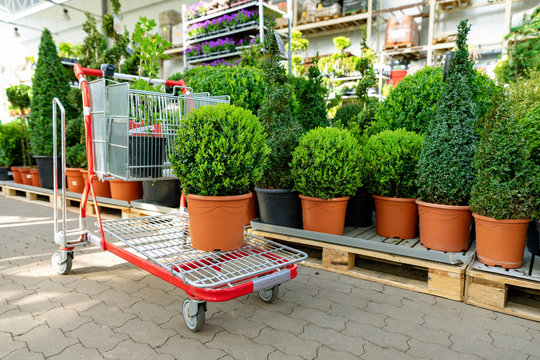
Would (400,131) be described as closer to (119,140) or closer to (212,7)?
(119,140)

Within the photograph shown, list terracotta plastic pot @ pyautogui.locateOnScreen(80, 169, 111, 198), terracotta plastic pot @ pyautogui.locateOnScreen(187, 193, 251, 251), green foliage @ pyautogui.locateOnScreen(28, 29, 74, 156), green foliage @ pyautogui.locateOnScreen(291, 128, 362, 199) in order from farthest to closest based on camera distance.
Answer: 1. green foliage @ pyautogui.locateOnScreen(28, 29, 74, 156)
2. terracotta plastic pot @ pyautogui.locateOnScreen(80, 169, 111, 198)
3. green foliage @ pyautogui.locateOnScreen(291, 128, 362, 199)
4. terracotta plastic pot @ pyautogui.locateOnScreen(187, 193, 251, 251)

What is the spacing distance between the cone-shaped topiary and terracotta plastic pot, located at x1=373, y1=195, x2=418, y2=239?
245 millimetres

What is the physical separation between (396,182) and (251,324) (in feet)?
5.05

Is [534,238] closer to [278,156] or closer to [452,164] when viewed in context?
[452,164]

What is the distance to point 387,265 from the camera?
2.84 meters

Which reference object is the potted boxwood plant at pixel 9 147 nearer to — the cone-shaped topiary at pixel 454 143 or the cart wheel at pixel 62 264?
the cart wheel at pixel 62 264

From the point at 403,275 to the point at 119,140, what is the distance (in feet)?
7.65

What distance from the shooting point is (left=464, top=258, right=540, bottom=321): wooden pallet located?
200cm

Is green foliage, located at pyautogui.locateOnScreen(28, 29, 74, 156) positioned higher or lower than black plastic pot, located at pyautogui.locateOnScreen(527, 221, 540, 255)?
higher

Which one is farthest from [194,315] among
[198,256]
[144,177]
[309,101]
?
[309,101]

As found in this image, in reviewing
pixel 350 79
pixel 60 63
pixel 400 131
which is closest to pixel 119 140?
pixel 400 131

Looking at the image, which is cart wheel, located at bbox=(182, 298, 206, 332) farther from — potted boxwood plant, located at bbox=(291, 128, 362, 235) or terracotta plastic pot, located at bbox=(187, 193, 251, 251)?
potted boxwood plant, located at bbox=(291, 128, 362, 235)

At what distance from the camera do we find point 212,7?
24.8 ft

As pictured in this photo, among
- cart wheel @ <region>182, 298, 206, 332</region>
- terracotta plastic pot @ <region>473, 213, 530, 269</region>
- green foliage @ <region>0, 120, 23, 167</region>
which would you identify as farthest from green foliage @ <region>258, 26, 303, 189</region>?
green foliage @ <region>0, 120, 23, 167</region>
